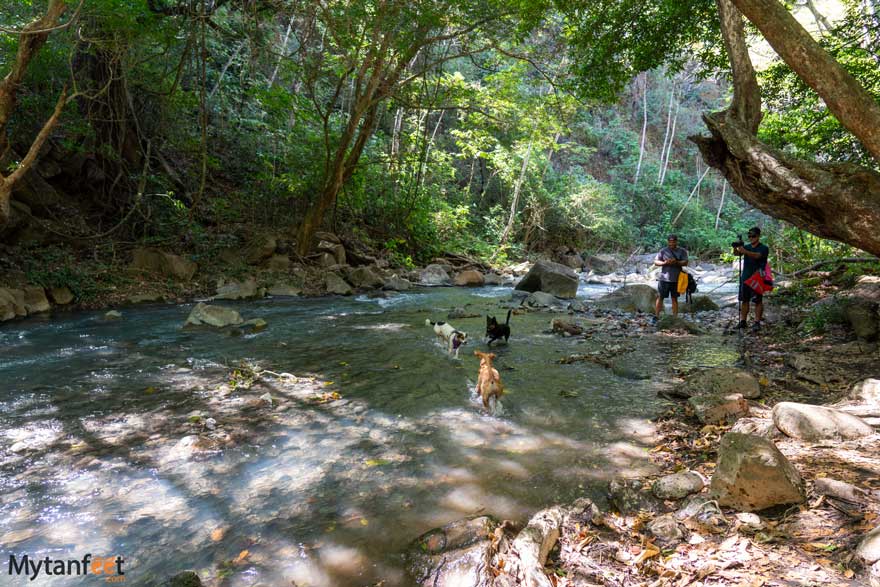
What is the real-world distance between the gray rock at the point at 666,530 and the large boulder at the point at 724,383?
2.29 m

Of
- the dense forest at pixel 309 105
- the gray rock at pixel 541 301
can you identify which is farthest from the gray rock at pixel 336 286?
the gray rock at pixel 541 301

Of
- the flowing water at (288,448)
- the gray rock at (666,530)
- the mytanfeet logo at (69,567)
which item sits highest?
the gray rock at (666,530)

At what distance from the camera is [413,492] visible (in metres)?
3.01

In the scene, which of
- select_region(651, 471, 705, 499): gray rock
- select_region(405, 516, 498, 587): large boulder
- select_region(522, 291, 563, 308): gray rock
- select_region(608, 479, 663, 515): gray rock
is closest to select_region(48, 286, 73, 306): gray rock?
select_region(522, 291, 563, 308): gray rock

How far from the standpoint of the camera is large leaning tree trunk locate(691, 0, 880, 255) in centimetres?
367

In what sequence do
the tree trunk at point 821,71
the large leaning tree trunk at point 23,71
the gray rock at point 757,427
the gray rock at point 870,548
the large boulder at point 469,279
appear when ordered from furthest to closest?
the large boulder at point 469,279 → the large leaning tree trunk at point 23,71 → the tree trunk at point 821,71 → the gray rock at point 757,427 → the gray rock at point 870,548

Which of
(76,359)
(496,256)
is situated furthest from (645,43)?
(496,256)

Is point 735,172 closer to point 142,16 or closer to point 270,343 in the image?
point 270,343

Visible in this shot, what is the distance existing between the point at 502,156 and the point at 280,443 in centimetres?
2035

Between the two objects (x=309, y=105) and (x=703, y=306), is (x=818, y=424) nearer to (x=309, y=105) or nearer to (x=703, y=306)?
(x=703, y=306)

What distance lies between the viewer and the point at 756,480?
8.04ft

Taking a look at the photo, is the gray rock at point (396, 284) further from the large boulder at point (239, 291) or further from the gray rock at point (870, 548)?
the gray rock at point (870, 548)

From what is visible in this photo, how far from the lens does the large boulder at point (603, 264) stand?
23.6 metres

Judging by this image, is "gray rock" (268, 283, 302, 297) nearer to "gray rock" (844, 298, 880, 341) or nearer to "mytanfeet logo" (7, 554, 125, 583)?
"mytanfeet logo" (7, 554, 125, 583)
